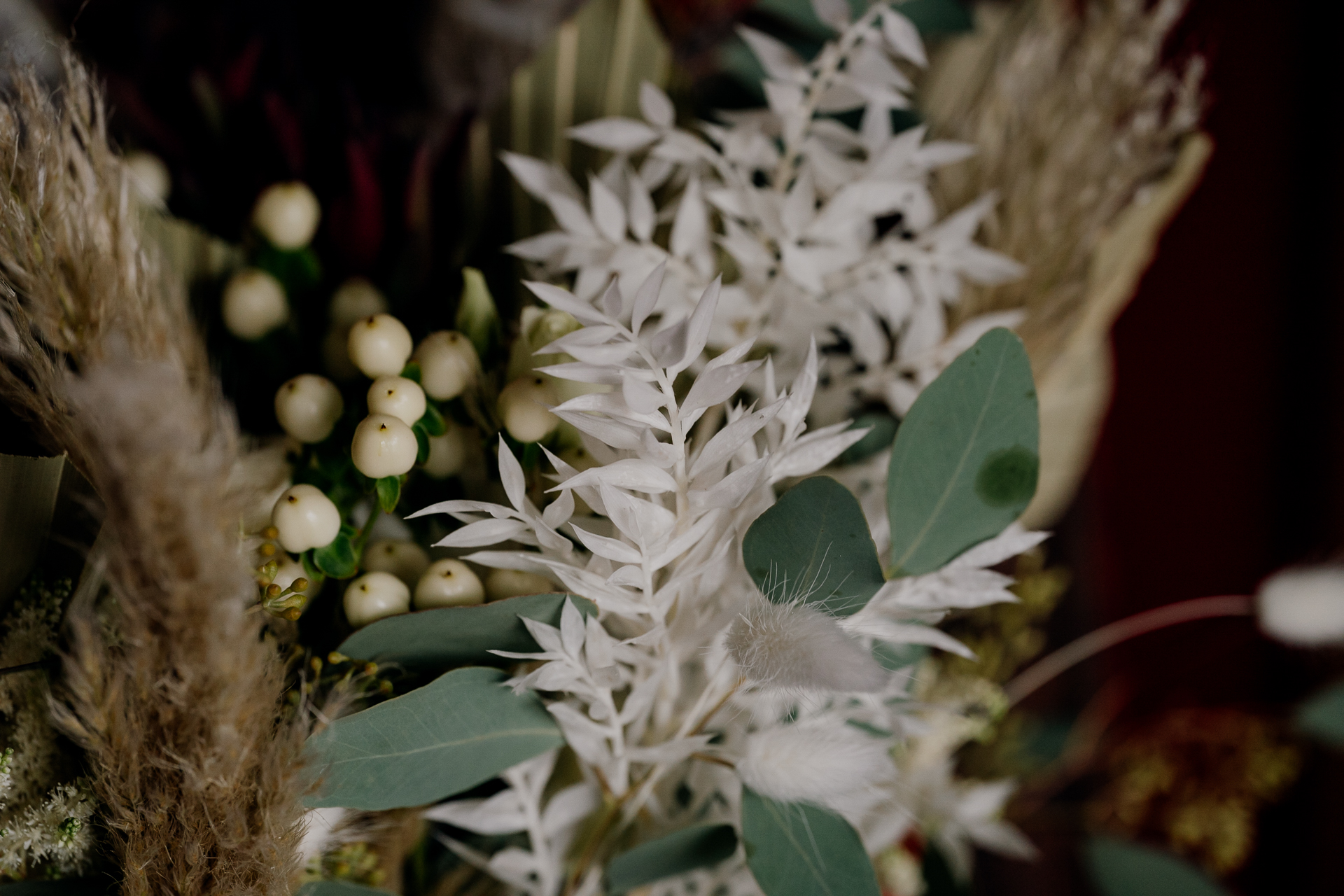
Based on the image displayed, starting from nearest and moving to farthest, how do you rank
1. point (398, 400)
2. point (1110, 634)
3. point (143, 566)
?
point (143, 566) < point (398, 400) < point (1110, 634)

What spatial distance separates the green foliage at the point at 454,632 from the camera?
1.03 ft

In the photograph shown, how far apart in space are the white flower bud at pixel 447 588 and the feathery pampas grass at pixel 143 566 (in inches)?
2.6

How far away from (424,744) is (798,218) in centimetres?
31

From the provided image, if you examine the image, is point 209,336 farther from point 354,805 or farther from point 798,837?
point 798,837

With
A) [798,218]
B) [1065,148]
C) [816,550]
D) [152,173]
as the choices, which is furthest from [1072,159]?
[152,173]

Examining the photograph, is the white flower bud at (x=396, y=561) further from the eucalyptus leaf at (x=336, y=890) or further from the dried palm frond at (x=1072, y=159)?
the dried palm frond at (x=1072, y=159)

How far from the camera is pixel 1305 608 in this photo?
539 millimetres

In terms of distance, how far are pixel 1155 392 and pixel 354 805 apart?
0.94 meters

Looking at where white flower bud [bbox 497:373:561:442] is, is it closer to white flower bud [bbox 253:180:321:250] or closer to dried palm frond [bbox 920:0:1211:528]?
white flower bud [bbox 253:180:321:250]

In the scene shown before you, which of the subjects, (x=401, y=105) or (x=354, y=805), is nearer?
(x=354, y=805)

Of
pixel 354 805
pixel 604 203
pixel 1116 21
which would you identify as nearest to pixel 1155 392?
pixel 1116 21

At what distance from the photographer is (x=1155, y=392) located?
0.91 metres

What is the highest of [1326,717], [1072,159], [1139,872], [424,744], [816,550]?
[1072,159]

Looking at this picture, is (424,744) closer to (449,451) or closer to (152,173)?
(449,451)
